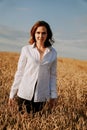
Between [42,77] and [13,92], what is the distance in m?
0.38

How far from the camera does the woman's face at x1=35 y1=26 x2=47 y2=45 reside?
12.7ft

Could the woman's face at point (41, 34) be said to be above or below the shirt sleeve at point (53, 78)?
→ above

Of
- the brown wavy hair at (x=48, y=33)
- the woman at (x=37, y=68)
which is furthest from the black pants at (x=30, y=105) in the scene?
the brown wavy hair at (x=48, y=33)

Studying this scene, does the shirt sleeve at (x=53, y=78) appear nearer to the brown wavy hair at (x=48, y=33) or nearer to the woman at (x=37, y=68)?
the woman at (x=37, y=68)

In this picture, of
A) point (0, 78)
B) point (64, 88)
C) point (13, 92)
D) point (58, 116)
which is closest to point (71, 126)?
point (58, 116)

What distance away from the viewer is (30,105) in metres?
4.12

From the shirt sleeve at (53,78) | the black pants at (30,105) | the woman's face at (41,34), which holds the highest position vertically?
the woman's face at (41,34)

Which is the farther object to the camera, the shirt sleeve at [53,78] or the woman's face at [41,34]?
the shirt sleeve at [53,78]

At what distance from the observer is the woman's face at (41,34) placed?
3.87 metres

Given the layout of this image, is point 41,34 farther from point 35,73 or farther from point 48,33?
point 35,73

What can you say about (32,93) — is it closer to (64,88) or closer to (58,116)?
(58,116)

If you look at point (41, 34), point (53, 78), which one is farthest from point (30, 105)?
point (41, 34)

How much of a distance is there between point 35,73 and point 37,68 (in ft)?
0.18

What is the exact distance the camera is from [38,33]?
3887 millimetres
